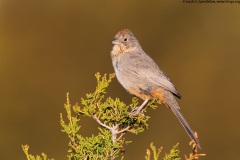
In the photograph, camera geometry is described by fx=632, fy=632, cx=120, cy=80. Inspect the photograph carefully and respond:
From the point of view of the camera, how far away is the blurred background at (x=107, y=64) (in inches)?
598

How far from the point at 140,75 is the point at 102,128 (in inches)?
88.9

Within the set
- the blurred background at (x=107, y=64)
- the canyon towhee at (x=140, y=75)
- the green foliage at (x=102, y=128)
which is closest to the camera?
the green foliage at (x=102, y=128)

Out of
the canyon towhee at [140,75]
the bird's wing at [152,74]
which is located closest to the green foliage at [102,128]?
the canyon towhee at [140,75]

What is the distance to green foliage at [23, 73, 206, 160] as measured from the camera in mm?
6285

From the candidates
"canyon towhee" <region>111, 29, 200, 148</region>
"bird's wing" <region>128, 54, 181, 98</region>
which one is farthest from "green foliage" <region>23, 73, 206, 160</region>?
"bird's wing" <region>128, 54, 181, 98</region>

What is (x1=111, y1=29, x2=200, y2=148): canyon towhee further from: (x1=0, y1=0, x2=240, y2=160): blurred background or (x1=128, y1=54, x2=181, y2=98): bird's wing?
(x1=0, y1=0, x2=240, y2=160): blurred background

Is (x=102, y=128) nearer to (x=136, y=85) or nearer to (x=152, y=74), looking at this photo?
(x=136, y=85)

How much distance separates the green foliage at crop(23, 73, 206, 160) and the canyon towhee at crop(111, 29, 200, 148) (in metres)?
1.33

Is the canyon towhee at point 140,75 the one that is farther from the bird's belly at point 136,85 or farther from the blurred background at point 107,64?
the blurred background at point 107,64

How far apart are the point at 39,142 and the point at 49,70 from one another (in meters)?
2.82

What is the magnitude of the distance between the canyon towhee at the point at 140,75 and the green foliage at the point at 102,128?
133 centimetres

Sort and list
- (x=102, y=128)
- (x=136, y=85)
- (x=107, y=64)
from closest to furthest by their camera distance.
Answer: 1. (x=102, y=128)
2. (x=136, y=85)
3. (x=107, y=64)

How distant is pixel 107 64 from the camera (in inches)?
673

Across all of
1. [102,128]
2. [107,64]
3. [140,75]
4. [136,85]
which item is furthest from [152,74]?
[107,64]
